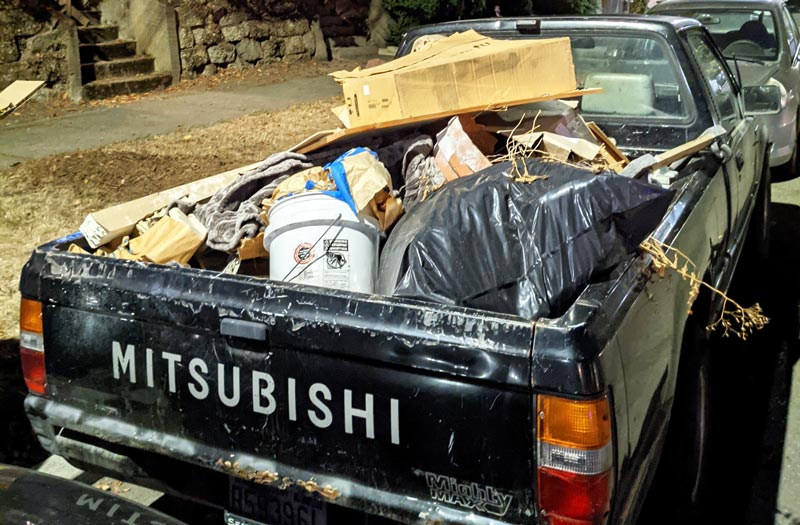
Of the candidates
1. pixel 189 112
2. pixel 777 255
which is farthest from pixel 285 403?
pixel 189 112

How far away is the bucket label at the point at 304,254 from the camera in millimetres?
2773

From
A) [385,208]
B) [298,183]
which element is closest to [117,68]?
[298,183]

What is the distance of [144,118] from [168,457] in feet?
24.4

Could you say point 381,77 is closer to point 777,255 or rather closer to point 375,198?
point 375,198

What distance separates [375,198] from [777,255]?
460cm

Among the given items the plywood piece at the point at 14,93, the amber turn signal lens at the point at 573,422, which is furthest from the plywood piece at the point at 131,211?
the plywood piece at the point at 14,93

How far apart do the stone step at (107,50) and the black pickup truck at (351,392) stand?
8.65 meters

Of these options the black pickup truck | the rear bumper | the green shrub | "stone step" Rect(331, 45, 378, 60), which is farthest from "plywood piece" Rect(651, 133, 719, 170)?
the green shrub

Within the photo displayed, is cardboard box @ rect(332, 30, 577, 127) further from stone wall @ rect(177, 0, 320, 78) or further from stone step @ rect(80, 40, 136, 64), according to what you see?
stone wall @ rect(177, 0, 320, 78)

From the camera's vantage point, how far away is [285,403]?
2.37 m

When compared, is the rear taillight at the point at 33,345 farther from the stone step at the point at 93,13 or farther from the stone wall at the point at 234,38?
the stone step at the point at 93,13

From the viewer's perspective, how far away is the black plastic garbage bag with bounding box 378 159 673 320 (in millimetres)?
2439

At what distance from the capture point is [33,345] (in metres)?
2.77

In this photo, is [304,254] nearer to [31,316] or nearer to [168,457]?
[168,457]
